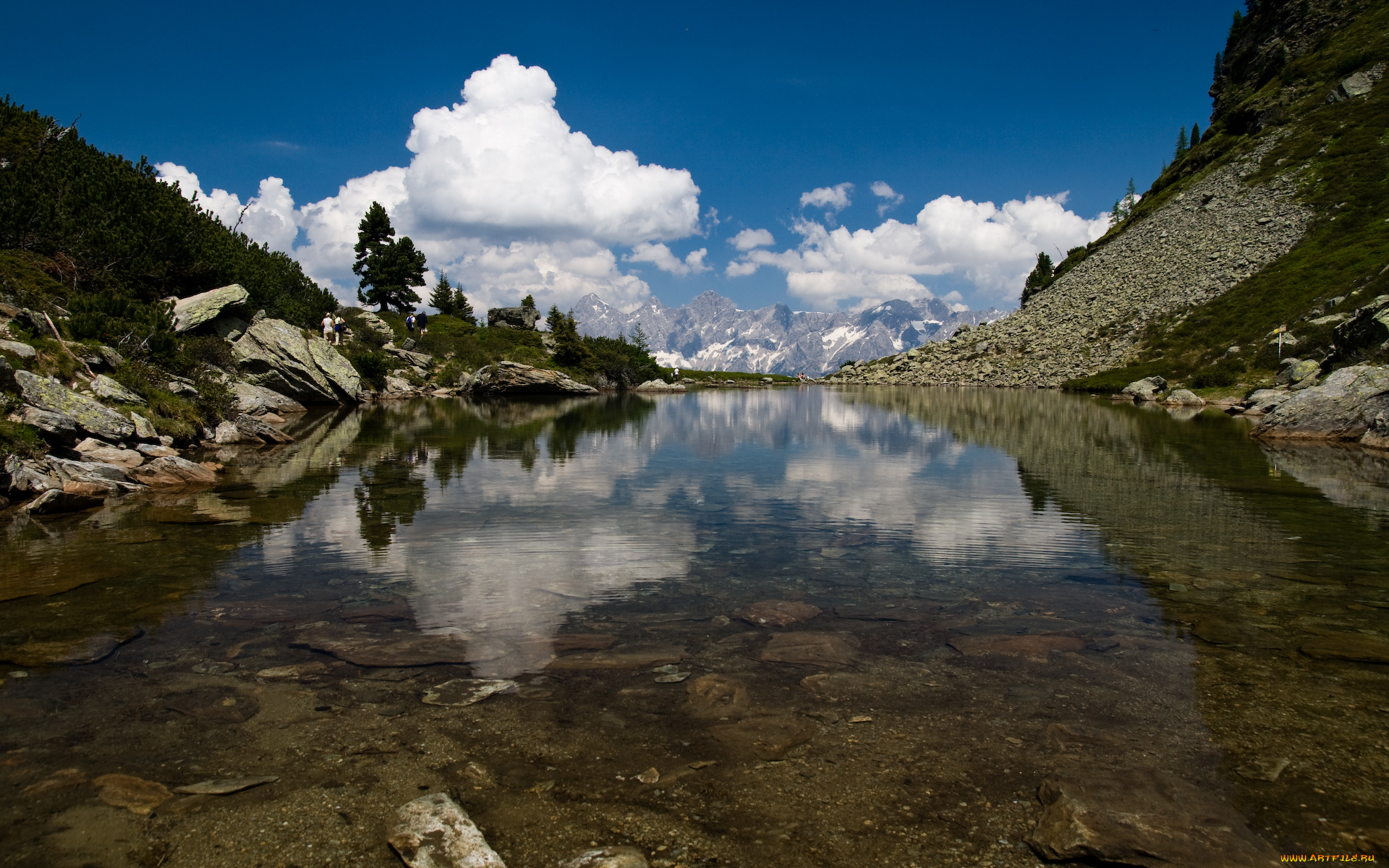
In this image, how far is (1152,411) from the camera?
5506 cm

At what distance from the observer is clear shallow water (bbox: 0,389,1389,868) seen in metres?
5.57

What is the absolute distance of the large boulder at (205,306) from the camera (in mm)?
44062

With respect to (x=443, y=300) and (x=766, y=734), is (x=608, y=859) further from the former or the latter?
(x=443, y=300)

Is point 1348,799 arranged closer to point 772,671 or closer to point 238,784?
point 772,671

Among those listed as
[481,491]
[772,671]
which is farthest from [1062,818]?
[481,491]

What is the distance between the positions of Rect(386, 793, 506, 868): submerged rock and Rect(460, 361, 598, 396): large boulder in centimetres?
8140

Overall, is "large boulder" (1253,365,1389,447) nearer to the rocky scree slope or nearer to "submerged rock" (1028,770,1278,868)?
the rocky scree slope

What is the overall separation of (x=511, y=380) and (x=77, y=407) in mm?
63316

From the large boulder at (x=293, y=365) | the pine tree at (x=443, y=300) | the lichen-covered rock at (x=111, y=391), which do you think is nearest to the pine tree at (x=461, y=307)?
the pine tree at (x=443, y=300)

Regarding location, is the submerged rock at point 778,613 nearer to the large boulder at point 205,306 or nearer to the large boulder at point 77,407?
the large boulder at point 77,407

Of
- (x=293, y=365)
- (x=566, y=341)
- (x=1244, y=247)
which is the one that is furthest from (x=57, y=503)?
(x=1244, y=247)

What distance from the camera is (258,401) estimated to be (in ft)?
136

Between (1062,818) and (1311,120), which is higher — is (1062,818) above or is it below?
below

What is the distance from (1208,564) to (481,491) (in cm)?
1818
